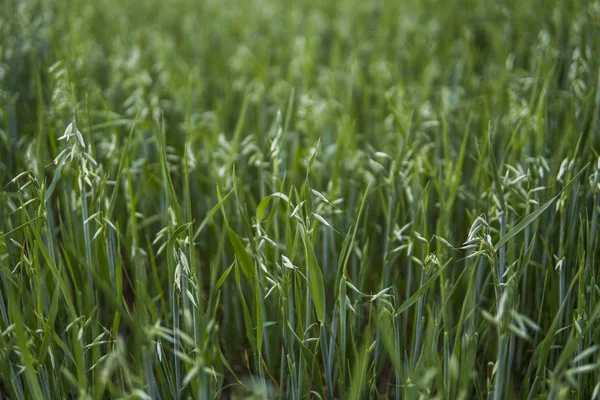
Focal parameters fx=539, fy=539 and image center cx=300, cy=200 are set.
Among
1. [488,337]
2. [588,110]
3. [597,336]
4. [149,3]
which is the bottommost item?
[488,337]

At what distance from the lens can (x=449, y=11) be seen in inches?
126

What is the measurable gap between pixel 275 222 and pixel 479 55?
5.71 feet

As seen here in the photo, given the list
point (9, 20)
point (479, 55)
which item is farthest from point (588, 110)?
point (9, 20)

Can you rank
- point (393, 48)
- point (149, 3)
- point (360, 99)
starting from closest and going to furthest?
point (360, 99)
point (393, 48)
point (149, 3)

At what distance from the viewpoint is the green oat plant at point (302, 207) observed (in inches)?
40.1

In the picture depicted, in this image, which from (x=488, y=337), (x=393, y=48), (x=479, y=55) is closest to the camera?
(x=488, y=337)

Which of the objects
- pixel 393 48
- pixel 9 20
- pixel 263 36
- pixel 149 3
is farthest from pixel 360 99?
pixel 149 3

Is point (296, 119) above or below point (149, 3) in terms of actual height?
below

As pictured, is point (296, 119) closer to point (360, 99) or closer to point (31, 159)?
point (360, 99)

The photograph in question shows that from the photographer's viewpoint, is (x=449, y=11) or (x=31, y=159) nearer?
(x=31, y=159)

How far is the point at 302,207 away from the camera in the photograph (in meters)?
1.26

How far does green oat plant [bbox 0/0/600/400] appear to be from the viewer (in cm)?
102

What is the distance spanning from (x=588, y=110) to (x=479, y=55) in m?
1.17

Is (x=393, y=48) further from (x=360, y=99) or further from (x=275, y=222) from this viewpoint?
(x=275, y=222)
